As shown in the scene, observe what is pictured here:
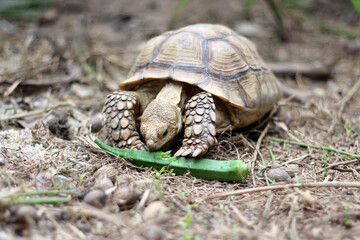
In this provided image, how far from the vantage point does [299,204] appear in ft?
6.31

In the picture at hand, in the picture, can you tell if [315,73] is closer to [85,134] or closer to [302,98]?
[302,98]

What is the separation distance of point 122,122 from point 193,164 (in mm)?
708

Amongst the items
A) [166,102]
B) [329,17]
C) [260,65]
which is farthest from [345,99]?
[329,17]

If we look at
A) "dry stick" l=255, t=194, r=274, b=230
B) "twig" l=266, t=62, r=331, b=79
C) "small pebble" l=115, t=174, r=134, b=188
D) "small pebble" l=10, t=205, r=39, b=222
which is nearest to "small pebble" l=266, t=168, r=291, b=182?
"dry stick" l=255, t=194, r=274, b=230

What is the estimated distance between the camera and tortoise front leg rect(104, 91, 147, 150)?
2621mm

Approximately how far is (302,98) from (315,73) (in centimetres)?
110

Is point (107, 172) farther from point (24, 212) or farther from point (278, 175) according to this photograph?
point (278, 175)

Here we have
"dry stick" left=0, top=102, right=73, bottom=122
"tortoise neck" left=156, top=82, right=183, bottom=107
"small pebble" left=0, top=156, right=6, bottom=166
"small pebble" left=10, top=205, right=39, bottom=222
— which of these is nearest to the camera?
"small pebble" left=10, top=205, right=39, bottom=222

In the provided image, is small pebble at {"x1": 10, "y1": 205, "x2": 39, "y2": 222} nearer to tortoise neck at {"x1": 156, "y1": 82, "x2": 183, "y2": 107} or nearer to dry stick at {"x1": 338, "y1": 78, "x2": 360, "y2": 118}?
tortoise neck at {"x1": 156, "y1": 82, "x2": 183, "y2": 107}

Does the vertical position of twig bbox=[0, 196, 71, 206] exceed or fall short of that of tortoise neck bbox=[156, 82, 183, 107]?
it falls short

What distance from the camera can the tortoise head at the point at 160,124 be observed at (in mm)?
2395

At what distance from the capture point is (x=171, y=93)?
9.22ft

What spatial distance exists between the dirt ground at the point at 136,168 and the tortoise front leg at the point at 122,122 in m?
0.19

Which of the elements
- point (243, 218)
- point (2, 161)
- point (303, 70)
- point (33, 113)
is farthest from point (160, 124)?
point (303, 70)
